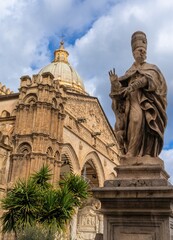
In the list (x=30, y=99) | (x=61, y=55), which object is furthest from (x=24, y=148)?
(x=61, y=55)

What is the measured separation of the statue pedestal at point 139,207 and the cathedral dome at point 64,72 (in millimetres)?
37319

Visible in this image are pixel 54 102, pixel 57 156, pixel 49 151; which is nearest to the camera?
pixel 49 151

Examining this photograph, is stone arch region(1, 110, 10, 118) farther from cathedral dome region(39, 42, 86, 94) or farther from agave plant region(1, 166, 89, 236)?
cathedral dome region(39, 42, 86, 94)

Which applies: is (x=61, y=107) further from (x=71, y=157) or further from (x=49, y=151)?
(x=71, y=157)

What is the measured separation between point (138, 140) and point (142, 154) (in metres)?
0.20

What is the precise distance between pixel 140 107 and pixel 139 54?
2.90 feet

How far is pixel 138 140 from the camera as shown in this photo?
4.61 metres

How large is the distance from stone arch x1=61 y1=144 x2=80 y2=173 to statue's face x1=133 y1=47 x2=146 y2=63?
22.2 metres

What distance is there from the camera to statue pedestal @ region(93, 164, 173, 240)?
153 inches

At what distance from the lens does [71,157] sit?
28.1m

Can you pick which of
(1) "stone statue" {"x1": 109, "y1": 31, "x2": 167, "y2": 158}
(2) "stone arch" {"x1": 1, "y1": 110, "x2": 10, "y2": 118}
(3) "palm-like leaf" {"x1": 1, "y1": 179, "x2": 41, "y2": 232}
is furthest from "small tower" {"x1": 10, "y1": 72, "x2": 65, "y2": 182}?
(1) "stone statue" {"x1": 109, "y1": 31, "x2": 167, "y2": 158}

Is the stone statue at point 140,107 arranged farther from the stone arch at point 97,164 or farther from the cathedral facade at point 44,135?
the stone arch at point 97,164

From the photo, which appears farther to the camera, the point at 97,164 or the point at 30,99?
the point at 97,164

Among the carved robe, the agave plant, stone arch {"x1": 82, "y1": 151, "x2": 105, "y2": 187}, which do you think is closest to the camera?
the carved robe
